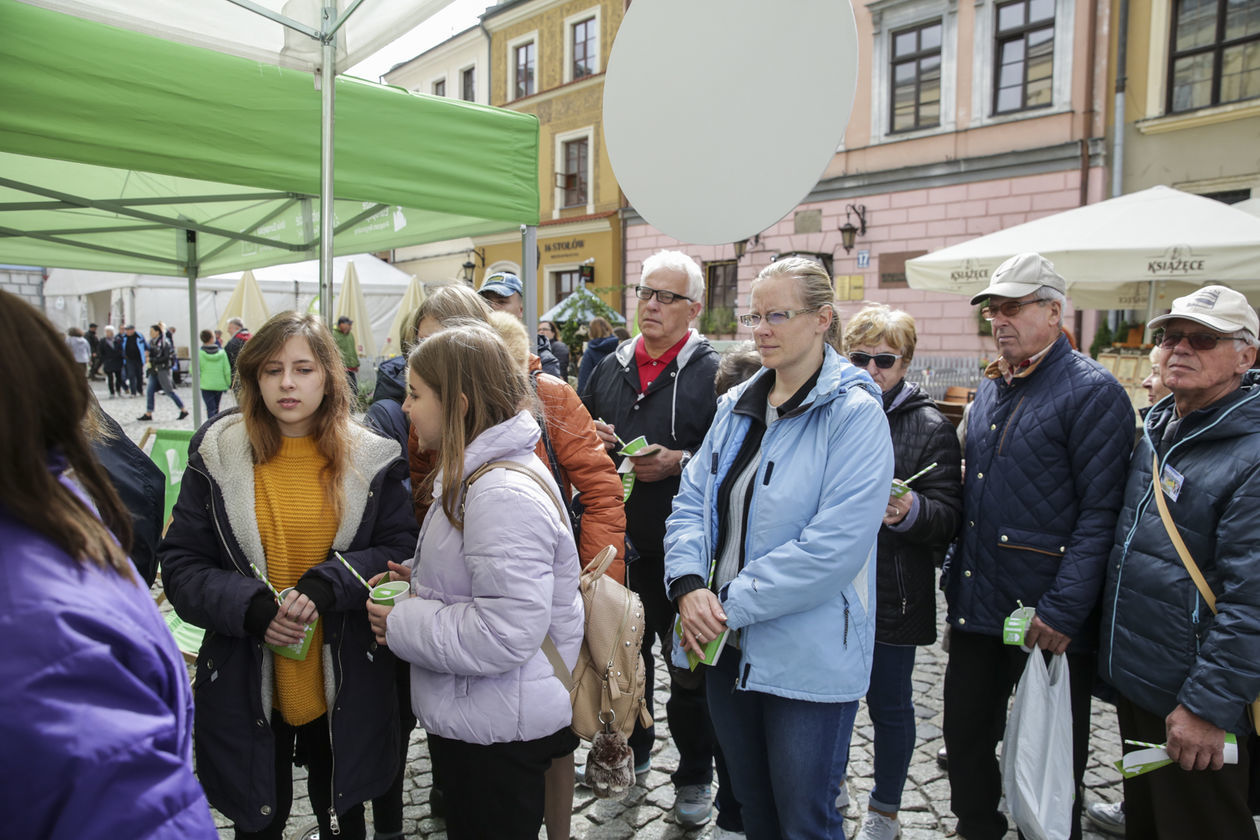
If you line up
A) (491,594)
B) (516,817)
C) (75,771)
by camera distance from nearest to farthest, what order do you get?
(75,771), (491,594), (516,817)

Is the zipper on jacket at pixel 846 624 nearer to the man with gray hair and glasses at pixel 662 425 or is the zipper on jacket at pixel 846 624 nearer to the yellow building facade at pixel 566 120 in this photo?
the man with gray hair and glasses at pixel 662 425

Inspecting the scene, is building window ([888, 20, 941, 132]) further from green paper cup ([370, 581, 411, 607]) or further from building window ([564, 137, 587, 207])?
green paper cup ([370, 581, 411, 607])

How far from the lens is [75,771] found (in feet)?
2.44

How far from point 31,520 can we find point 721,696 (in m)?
1.62

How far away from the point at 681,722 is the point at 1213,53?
13.8 metres

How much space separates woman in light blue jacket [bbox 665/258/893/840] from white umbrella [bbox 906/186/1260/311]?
484cm

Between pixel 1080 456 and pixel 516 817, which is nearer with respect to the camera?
pixel 516 817

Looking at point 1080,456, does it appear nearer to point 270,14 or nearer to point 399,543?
point 399,543

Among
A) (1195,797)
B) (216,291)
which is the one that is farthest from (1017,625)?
(216,291)

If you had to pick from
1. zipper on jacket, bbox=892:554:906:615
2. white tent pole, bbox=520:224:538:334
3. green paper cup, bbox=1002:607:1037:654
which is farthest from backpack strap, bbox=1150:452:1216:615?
white tent pole, bbox=520:224:538:334

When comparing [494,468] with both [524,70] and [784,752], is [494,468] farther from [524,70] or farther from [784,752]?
[524,70]

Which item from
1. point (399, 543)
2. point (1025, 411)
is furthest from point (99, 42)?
point (1025, 411)

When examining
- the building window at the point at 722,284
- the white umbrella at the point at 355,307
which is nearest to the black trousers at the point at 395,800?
the white umbrella at the point at 355,307

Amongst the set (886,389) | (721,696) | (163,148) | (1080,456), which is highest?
(163,148)
